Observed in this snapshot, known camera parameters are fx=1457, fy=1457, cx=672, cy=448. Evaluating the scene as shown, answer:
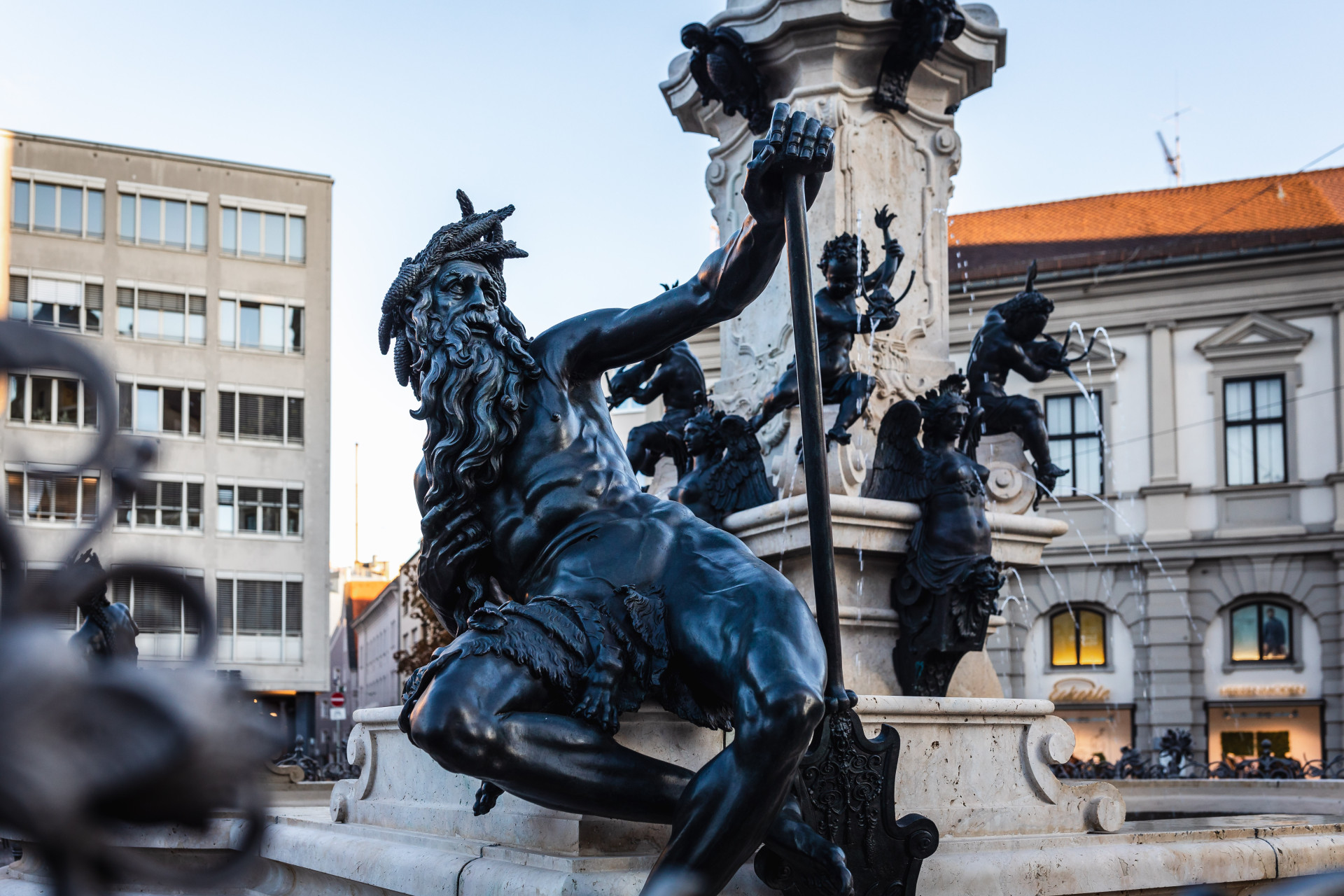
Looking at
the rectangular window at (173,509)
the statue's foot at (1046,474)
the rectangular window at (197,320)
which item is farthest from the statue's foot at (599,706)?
the rectangular window at (197,320)

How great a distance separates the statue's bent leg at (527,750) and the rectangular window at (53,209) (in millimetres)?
38727

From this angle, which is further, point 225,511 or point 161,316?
point 161,316

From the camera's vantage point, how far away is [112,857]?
80 centimetres

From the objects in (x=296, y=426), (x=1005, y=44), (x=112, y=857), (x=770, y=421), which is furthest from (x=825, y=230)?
(x=296, y=426)

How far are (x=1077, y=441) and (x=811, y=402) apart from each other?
29.0 m

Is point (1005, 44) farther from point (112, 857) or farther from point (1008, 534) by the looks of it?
point (112, 857)

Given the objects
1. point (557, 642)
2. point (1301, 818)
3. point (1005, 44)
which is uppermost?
point (1005, 44)

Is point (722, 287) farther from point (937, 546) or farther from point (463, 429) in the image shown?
point (937, 546)

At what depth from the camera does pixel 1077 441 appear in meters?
31.3

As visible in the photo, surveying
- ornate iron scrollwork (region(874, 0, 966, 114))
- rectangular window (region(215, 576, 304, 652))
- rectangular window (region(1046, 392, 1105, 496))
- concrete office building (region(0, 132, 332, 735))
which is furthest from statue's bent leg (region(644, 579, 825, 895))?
rectangular window (region(215, 576, 304, 652))

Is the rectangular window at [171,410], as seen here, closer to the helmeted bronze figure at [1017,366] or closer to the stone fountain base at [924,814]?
the helmeted bronze figure at [1017,366]

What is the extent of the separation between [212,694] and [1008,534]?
5.96m

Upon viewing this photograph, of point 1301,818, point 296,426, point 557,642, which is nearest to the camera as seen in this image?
point 557,642

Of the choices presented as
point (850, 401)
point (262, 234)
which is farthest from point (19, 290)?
point (850, 401)
